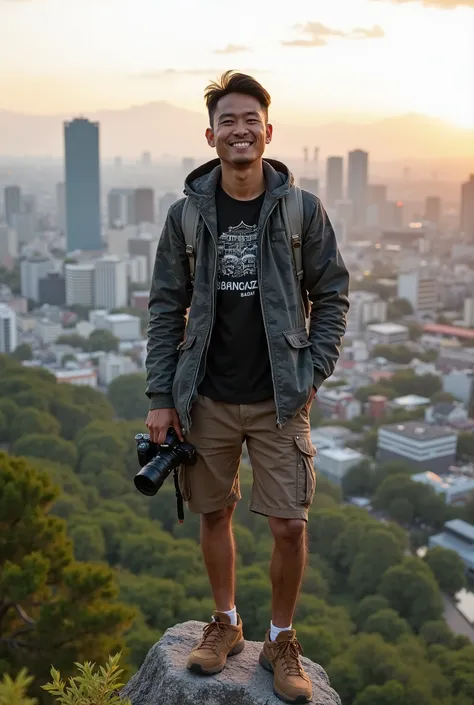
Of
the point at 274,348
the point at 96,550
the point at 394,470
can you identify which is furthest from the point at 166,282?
the point at 394,470

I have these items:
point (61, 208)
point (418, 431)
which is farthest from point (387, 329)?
point (61, 208)

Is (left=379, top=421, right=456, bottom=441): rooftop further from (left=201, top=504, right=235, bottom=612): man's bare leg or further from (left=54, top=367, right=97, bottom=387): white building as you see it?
(left=201, top=504, right=235, bottom=612): man's bare leg

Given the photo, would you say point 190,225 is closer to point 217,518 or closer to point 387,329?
point 217,518

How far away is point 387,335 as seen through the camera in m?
32.2

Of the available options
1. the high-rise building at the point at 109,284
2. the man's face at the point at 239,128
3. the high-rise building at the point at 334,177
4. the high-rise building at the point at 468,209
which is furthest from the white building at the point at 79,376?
the high-rise building at the point at 334,177

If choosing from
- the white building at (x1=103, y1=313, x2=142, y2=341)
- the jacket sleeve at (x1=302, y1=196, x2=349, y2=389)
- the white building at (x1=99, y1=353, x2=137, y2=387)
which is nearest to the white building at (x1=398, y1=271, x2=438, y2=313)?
the white building at (x1=103, y1=313, x2=142, y2=341)

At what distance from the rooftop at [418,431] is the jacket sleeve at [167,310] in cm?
1595

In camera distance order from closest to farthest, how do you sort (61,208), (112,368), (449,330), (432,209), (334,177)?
1. (112,368)
2. (449,330)
3. (61,208)
4. (432,209)
5. (334,177)

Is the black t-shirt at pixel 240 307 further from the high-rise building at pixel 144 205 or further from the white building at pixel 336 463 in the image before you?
the high-rise building at pixel 144 205

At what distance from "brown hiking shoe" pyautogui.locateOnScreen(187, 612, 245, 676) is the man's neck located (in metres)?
0.97

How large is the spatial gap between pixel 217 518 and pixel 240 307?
0.49 metres

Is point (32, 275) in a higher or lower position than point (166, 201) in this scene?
lower

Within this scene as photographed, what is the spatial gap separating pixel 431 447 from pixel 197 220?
16425 mm

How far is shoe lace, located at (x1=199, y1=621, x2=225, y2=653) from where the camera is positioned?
201cm
